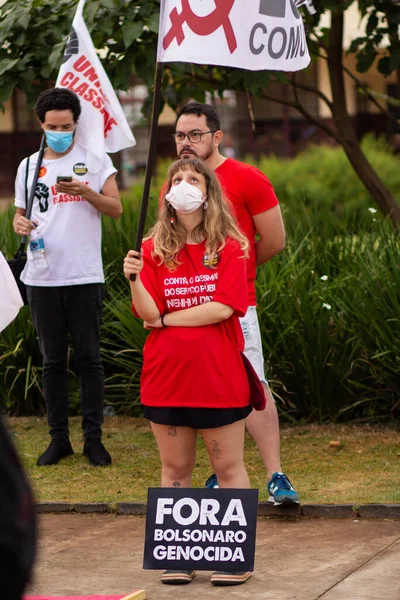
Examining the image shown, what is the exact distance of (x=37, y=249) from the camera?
21.3ft

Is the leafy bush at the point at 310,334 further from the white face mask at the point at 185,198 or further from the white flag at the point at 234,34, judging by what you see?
the white face mask at the point at 185,198

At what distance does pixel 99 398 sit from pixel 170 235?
2.16m

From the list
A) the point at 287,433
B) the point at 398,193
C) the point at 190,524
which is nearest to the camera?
the point at 190,524

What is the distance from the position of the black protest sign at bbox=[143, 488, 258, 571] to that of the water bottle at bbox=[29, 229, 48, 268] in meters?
2.21

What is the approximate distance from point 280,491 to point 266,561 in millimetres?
658

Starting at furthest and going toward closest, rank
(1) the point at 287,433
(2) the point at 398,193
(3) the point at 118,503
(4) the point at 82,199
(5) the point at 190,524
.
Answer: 1. (2) the point at 398,193
2. (1) the point at 287,433
3. (4) the point at 82,199
4. (3) the point at 118,503
5. (5) the point at 190,524

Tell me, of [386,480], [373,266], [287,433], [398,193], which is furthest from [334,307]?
[398,193]

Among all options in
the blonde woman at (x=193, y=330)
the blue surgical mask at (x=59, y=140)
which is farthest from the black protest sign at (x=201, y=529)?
the blue surgical mask at (x=59, y=140)

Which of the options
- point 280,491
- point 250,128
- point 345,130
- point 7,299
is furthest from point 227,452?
point 250,128

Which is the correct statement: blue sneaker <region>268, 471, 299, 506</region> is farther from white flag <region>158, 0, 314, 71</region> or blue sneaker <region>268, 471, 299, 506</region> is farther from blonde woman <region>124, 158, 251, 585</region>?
white flag <region>158, 0, 314, 71</region>

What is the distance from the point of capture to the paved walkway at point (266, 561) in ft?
14.6

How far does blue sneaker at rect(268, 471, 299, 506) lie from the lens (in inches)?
216

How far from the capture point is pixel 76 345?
6.59 meters

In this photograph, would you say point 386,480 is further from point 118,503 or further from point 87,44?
point 87,44
